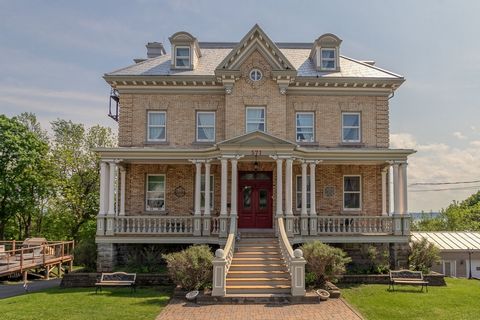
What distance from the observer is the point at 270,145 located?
59.0 ft

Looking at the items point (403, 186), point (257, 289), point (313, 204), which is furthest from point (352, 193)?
point (257, 289)

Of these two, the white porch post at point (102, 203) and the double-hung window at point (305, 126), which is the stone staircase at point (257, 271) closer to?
the double-hung window at point (305, 126)

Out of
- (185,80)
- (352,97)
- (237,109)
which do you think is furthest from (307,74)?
(185,80)

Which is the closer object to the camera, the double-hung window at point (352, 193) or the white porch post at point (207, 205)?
the white porch post at point (207, 205)

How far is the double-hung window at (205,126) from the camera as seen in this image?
2083 centimetres

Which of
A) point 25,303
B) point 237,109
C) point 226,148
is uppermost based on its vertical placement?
Result: point 237,109

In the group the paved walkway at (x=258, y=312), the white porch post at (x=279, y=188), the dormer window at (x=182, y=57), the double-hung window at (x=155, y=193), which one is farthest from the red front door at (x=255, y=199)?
the paved walkway at (x=258, y=312)

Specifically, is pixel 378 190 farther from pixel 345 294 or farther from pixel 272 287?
pixel 272 287

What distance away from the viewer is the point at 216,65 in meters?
22.1

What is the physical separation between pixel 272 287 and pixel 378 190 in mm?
9557

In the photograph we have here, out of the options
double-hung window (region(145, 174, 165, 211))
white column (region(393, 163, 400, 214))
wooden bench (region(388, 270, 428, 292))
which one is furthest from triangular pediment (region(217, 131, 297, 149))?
wooden bench (region(388, 270, 428, 292))

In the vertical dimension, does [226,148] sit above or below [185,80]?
below

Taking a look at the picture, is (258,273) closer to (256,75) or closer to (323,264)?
(323,264)

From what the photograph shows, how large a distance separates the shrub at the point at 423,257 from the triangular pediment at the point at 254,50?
9864mm
